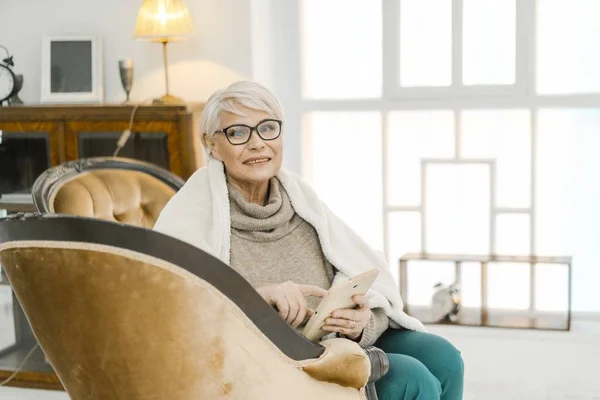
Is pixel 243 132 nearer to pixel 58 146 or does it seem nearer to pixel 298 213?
pixel 298 213

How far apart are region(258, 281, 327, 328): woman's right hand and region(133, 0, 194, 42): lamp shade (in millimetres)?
1601

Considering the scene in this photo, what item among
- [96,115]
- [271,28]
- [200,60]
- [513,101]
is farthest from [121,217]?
[513,101]

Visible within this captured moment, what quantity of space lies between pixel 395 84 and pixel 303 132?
442 millimetres

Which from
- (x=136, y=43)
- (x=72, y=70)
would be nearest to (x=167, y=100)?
(x=136, y=43)

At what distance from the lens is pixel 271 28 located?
349 centimetres

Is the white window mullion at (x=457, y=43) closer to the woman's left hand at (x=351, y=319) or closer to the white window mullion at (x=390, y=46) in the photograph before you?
the white window mullion at (x=390, y=46)

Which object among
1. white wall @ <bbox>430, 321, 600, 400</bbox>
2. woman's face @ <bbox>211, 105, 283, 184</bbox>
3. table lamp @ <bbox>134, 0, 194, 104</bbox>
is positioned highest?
table lamp @ <bbox>134, 0, 194, 104</bbox>

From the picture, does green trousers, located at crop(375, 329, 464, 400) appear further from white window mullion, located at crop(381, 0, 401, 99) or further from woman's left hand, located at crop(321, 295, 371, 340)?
white window mullion, located at crop(381, 0, 401, 99)

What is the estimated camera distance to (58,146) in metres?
3.18

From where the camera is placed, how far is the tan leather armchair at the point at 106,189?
7.88 ft

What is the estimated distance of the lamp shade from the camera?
124 inches

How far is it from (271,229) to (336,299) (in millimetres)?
318

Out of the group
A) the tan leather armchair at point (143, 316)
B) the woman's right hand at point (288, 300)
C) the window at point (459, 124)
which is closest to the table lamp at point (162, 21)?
the window at point (459, 124)

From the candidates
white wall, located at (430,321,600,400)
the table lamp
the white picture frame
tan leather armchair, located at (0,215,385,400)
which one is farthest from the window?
tan leather armchair, located at (0,215,385,400)
